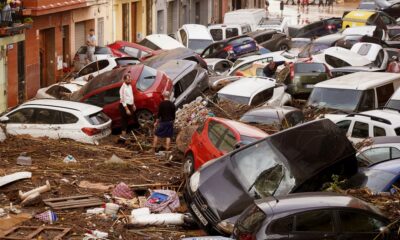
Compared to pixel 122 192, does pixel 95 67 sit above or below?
above

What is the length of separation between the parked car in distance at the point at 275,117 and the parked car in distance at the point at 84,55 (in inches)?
509

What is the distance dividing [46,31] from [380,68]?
1210cm

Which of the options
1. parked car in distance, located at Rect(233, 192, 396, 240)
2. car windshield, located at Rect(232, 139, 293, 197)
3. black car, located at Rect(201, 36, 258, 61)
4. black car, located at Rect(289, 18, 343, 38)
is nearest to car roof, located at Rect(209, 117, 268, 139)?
car windshield, located at Rect(232, 139, 293, 197)

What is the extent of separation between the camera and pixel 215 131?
54.6 ft

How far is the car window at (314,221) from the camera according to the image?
38.2ft

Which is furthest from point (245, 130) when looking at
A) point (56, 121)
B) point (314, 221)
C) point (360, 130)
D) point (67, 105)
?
point (67, 105)

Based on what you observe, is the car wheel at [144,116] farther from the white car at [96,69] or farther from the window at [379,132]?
the window at [379,132]

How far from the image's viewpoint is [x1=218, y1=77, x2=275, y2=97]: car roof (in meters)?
23.2

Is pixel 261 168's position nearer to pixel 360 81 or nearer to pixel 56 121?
pixel 56 121

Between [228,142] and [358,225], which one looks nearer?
[358,225]

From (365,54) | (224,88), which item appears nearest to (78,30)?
(365,54)

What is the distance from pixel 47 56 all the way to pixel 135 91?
11917mm

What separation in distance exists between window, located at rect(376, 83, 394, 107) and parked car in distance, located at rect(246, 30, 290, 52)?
49.8 ft

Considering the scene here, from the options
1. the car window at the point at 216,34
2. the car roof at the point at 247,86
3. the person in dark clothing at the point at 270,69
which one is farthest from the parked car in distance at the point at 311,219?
the car window at the point at 216,34
